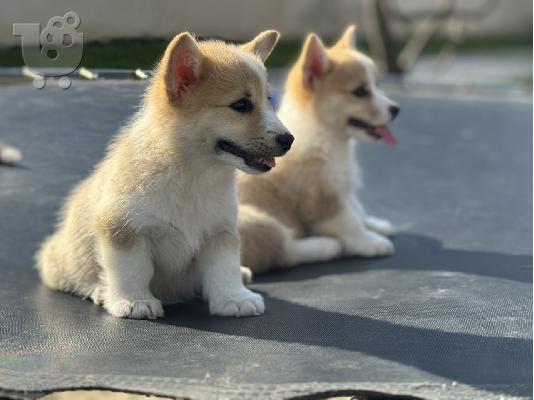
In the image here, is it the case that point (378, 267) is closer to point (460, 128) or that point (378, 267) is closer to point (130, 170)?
point (130, 170)

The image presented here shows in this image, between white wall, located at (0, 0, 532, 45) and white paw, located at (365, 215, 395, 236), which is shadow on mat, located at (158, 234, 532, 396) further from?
white paw, located at (365, 215, 395, 236)

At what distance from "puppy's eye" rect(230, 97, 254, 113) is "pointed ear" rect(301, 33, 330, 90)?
1.21m

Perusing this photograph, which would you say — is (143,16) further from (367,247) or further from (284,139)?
(367,247)

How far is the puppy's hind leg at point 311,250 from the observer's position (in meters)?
3.72

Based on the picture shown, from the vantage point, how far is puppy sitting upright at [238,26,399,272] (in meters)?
3.86

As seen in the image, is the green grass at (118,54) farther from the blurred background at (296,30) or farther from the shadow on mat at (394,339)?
the shadow on mat at (394,339)

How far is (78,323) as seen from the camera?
9.16 ft

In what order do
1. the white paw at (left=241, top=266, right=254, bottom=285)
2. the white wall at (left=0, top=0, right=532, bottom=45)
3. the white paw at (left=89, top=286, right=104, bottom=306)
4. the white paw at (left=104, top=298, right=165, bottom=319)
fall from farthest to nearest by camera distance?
the white paw at (left=241, top=266, right=254, bottom=285) < the white wall at (left=0, top=0, right=532, bottom=45) < the white paw at (left=89, top=286, right=104, bottom=306) < the white paw at (left=104, top=298, right=165, bottom=319)

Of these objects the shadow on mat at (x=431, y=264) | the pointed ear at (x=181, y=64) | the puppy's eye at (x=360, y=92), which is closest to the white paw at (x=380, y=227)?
the shadow on mat at (x=431, y=264)

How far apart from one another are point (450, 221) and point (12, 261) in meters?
2.19

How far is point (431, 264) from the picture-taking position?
372 centimetres

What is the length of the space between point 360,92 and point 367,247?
689mm

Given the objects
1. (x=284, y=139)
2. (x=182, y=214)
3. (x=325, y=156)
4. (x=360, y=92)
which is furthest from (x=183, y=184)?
(x=360, y=92)

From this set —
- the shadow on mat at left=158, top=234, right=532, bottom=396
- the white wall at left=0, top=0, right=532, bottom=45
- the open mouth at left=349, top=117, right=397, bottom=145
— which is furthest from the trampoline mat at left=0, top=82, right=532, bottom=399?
the open mouth at left=349, top=117, right=397, bottom=145
